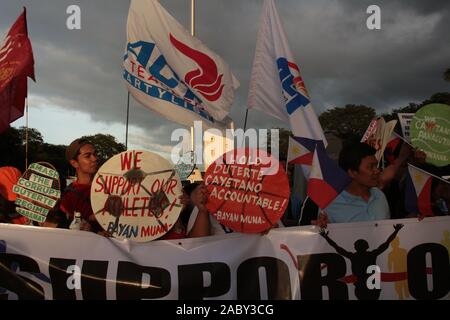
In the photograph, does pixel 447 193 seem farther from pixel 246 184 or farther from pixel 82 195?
pixel 82 195

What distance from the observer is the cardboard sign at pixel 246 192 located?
11.3ft

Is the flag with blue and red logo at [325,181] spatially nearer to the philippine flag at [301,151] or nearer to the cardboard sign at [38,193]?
the philippine flag at [301,151]

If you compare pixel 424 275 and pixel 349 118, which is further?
pixel 349 118

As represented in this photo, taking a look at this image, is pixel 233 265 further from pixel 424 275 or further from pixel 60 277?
pixel 424 275

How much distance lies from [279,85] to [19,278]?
3.60m

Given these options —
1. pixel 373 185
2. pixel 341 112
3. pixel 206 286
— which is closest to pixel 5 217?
pixel 206 286

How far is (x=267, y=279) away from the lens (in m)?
3.45

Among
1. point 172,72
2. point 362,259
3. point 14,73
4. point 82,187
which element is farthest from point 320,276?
point 14,73

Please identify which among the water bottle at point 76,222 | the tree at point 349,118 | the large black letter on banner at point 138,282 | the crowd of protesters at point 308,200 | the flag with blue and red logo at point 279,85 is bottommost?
the large black letter on banner at point 138,282

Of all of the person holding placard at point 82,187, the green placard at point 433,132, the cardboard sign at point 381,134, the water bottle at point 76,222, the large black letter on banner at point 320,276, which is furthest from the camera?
the cardboard sign at point 381,134

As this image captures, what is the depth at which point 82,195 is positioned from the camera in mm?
3947

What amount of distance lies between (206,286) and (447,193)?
2.39 m

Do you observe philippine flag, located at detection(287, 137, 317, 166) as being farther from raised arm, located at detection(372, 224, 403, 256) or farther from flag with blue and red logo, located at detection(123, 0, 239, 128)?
raised arm, located at detection(372, 224, 403, 256)

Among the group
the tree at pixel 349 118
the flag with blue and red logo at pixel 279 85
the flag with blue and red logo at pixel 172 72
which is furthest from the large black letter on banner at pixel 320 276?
the tree at pixel 349 118
